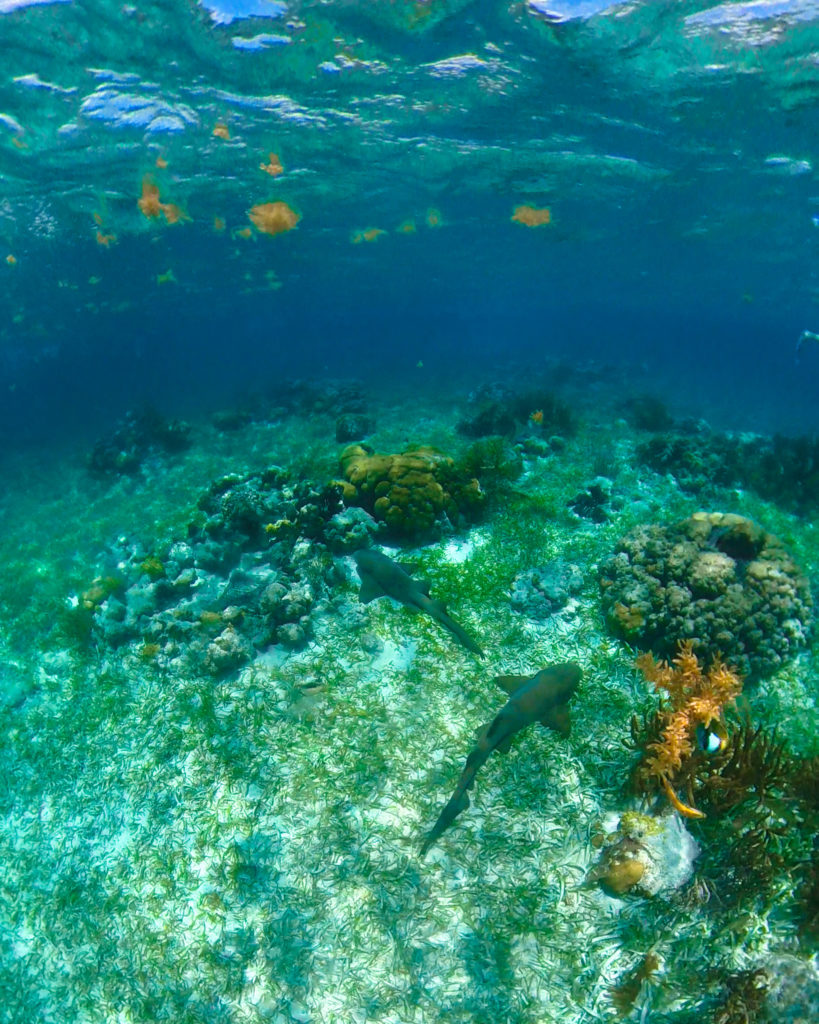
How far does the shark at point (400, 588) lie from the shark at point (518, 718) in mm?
915

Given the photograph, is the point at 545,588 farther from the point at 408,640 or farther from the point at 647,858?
the point at 647,858

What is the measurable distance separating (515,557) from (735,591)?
3203mm

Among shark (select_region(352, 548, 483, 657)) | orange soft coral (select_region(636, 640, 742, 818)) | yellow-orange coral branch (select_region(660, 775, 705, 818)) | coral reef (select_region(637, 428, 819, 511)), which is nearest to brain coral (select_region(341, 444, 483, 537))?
shark (select_region(352, 548, 483, 657))

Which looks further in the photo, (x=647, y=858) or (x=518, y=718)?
(x=518, y=718)

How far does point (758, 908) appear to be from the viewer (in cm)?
449

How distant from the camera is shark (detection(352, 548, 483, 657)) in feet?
19.7

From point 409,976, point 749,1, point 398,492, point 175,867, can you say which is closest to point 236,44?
point 749,1

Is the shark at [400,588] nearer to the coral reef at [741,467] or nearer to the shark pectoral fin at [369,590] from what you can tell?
the shark pectoral fin at [369,590]

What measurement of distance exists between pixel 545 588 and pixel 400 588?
Result: 9.80 ft

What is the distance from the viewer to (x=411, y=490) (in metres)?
9.38

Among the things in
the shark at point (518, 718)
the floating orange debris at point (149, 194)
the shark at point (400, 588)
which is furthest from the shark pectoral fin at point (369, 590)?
the floating orange debris at point (149, 194)

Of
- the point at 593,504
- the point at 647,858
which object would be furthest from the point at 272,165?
the point at 647,858

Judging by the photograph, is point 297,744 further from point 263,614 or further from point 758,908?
point 758,908

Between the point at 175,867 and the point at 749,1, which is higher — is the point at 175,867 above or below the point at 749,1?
below
